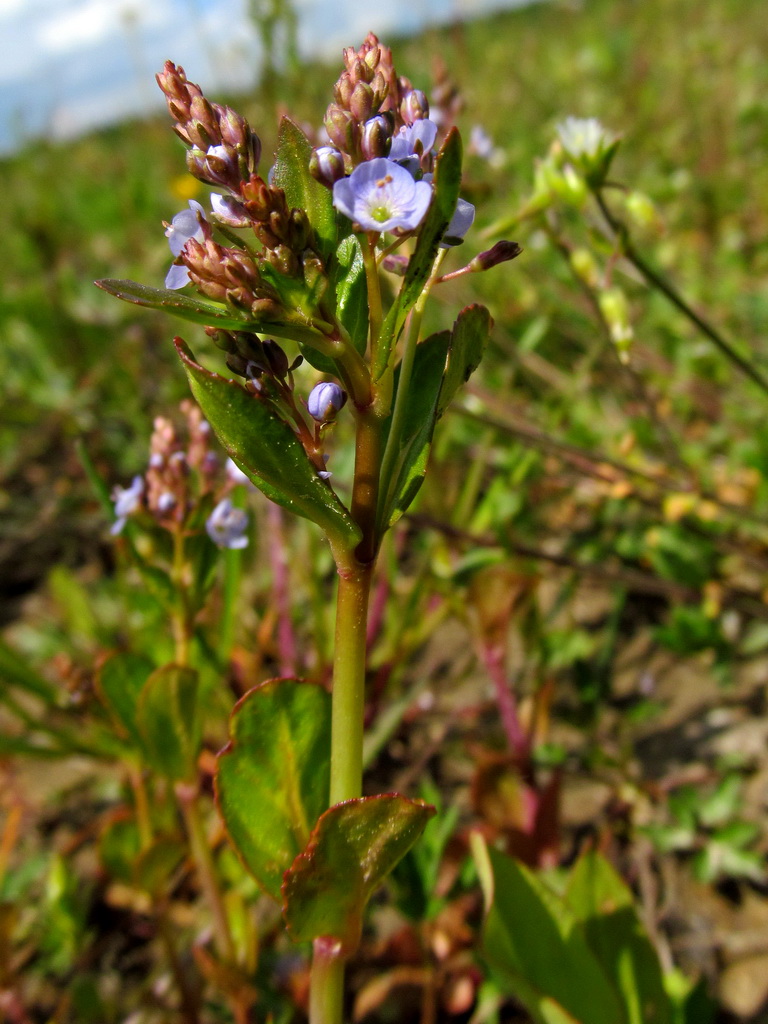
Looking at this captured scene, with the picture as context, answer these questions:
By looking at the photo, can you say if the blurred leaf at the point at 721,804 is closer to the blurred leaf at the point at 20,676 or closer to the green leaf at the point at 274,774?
the green leaf at the point at 274,774

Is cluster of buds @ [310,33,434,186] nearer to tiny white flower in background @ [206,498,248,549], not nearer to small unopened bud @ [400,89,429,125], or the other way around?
small unopened bud @ [400,89,429,125]

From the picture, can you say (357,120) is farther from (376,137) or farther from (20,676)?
(20,676)

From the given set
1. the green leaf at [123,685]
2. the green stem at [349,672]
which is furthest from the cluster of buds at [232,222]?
the green leaf at [123,685]

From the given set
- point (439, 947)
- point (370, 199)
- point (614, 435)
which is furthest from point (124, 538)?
point (614, 435)

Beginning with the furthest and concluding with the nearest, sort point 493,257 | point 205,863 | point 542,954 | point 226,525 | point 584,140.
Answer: point 584,140, point 205,863, point 226,525, point 542,954, point 493,257

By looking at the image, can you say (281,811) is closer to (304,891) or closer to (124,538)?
(304,891)

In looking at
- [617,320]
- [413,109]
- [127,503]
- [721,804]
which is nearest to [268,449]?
[413,109]
